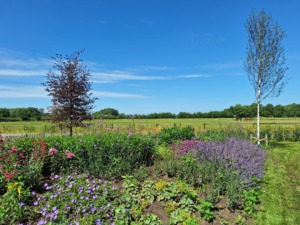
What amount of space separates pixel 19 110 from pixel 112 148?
8273 centimetres

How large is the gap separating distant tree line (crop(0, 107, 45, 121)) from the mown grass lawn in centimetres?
7153

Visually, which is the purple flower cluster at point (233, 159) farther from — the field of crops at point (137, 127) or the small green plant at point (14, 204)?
the small green plant at point (14, 204)

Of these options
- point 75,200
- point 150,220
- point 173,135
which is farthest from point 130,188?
point 173,135

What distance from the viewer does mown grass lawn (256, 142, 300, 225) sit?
A: 4620 mm

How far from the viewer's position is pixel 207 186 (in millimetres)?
5352

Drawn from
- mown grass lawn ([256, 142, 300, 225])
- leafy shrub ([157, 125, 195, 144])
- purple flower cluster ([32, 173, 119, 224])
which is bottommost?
mown grass lawn ([256, 142, 300, 225])

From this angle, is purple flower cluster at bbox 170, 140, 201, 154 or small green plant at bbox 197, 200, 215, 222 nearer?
small green plant at bbox 197, 200, 215, 222

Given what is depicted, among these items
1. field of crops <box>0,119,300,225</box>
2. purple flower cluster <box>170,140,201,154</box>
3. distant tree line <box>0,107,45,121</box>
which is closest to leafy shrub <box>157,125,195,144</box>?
purple flower cluster <box>170,140,201,154</box>

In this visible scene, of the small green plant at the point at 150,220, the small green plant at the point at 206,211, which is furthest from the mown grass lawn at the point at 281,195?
the small green plant at the point at 150,220

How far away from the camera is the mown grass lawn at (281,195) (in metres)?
4.62

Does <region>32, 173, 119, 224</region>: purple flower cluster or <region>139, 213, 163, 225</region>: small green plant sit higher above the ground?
<region>32, 173, 119, 224</region>: purple flower cluster

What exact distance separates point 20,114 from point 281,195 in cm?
8205

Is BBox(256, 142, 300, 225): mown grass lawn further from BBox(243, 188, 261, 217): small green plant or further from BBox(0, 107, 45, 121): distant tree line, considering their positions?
BBox(0, 107, 45, 121): distant tree line

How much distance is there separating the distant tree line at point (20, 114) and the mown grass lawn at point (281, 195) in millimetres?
71535
